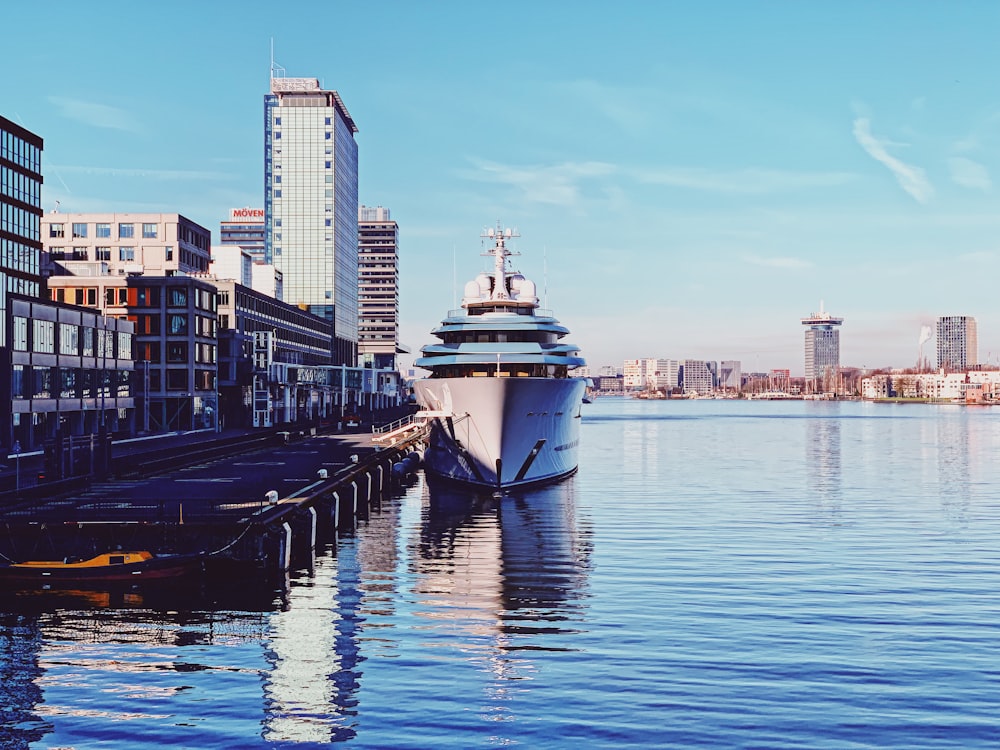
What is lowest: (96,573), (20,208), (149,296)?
(96,573)

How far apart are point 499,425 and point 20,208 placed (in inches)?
2207

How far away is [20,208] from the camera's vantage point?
91.8 m

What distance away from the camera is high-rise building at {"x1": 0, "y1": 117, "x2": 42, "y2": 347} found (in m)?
87.9

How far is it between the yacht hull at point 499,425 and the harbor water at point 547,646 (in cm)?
901

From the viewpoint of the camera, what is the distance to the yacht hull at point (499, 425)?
6144 cm

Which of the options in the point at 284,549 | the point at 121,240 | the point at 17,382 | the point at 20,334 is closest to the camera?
the point at 284,549

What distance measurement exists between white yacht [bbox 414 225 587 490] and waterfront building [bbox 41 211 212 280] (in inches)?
3549

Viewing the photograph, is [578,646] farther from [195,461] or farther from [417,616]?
[195,461]

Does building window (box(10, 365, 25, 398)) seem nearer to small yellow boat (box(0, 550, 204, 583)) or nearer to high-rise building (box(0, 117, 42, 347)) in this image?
high-rise building (box(0, 117, 42, 347))

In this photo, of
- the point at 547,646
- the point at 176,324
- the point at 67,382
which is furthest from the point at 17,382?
the point at 547,646

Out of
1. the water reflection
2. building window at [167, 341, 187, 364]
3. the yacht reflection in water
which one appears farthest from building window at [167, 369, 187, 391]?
the water reflection

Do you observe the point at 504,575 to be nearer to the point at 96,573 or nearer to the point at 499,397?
the point at 96,573

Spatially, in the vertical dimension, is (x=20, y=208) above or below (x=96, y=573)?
above

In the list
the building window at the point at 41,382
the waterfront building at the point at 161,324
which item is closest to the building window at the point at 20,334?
the building window at the point at 41,382
